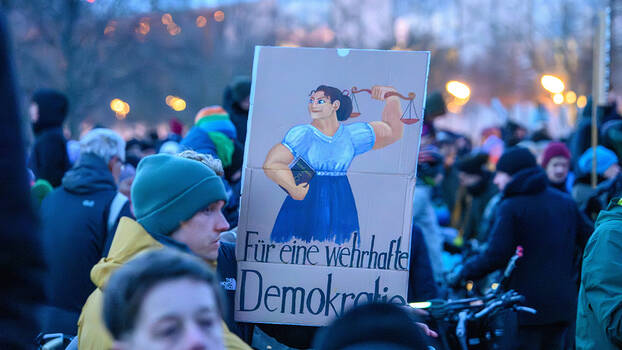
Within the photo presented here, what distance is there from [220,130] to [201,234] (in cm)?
310

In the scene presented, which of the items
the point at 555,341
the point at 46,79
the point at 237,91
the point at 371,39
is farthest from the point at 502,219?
the point at 371,39

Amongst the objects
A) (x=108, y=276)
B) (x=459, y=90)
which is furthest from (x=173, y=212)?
(x=459, y=90)

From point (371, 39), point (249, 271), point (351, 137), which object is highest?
point (371, 39)

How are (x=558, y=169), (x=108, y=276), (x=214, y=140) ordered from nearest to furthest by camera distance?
1. (x=108, y=276)
2. (x=214, y=140)
3. (x=558, y=169)

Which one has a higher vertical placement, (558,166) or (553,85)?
(553,85)

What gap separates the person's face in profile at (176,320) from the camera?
5.92 feet

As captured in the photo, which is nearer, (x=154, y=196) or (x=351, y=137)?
(x=154, y=196)

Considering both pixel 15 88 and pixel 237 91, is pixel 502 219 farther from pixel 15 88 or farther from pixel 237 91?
pixel 15 88

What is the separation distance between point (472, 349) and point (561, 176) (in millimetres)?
2712

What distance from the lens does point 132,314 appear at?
1.87 m

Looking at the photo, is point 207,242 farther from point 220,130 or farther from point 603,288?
point 220,130

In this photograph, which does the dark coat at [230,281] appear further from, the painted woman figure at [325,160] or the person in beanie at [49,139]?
the person in beanie at [49,139]

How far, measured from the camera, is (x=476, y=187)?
9.55 meters

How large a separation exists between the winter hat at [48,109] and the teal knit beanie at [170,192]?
504 cm
